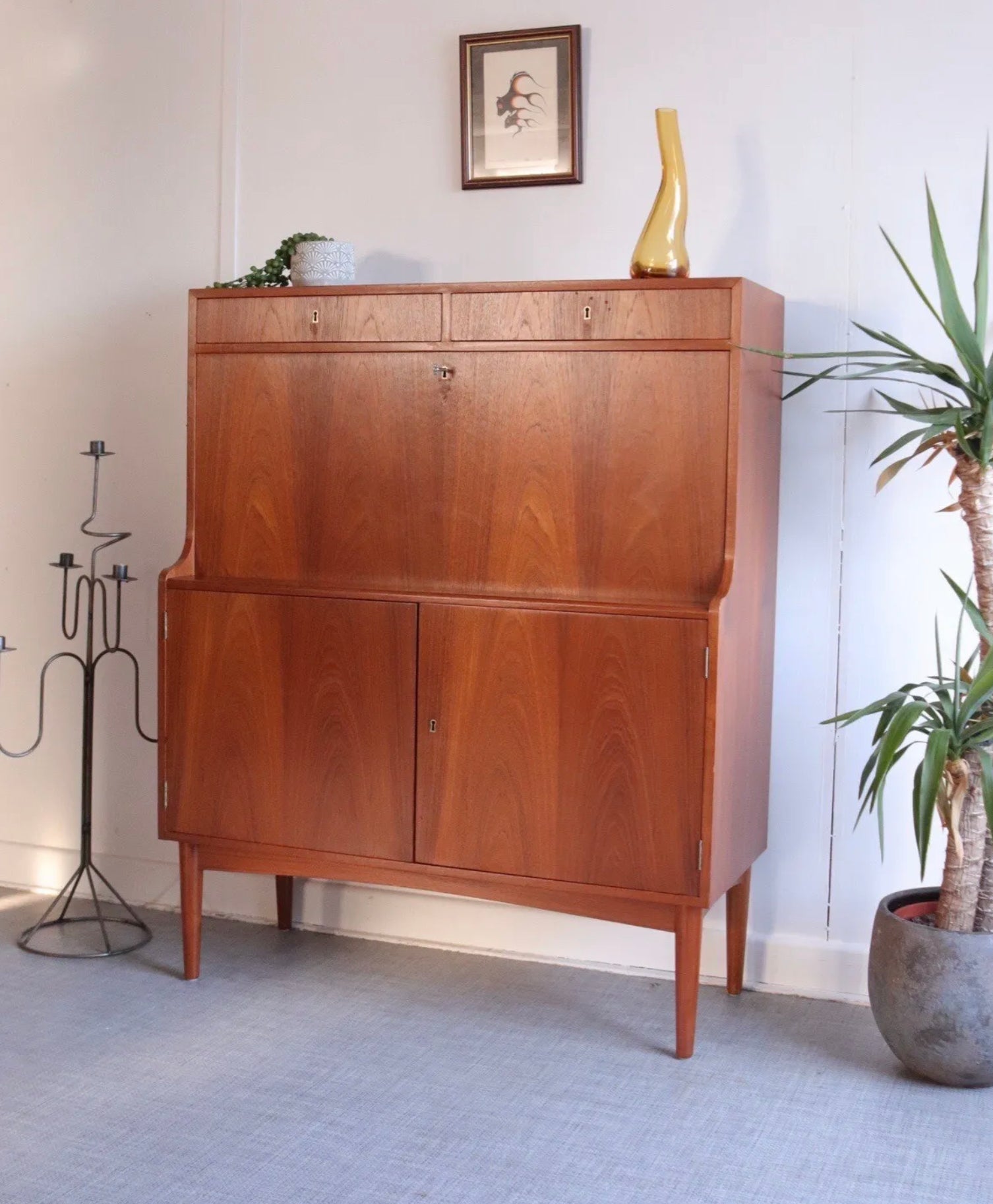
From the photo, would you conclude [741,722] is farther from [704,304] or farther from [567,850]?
[704,304]

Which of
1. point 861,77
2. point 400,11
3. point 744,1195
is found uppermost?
point 400,11

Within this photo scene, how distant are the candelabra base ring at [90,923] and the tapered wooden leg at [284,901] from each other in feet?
1.03

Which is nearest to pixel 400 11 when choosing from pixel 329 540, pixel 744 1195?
pixel 329 540

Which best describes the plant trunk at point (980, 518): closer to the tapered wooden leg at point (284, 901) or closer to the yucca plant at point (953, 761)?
the yucca plant at point (953, 761)

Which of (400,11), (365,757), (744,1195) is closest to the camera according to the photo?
(744,1195)

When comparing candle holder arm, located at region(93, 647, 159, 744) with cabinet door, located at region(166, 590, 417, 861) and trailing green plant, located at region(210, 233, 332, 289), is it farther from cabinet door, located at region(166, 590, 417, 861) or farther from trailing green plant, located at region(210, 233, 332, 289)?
trailing green plant, located at region(210, 233, 332, 289)

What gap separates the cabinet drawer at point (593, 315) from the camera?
2.67 metres

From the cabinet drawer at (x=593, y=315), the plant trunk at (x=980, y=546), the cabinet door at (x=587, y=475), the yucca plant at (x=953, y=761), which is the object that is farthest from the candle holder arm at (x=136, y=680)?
the plant trunk at (x=980, y=546)

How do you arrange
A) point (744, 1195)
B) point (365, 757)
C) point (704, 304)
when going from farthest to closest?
1. point (365, 757)
2. point (704, 304)
3. point (744, 1195)

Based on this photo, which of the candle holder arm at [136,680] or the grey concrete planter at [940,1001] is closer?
the grey concrete planter at [940,1001]

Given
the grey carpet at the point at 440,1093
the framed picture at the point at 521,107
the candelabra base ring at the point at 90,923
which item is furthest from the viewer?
the candelabra base ring at the point at 90,923

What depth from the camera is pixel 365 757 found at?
Answer: 9.53 ft

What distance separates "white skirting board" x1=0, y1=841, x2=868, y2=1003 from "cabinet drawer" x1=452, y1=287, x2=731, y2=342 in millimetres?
1311

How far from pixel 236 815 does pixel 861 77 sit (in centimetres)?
203
